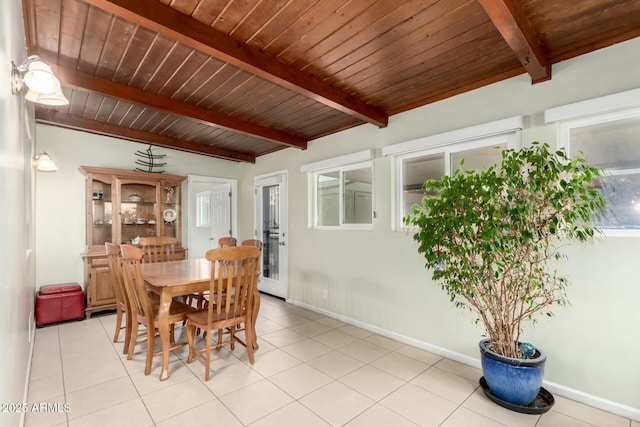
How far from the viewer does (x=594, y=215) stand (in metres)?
2.11

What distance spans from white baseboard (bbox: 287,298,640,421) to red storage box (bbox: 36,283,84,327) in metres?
2.89

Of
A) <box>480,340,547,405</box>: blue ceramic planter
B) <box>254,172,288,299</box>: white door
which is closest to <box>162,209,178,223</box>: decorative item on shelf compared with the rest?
<box>254,172,288,299</box>: white door

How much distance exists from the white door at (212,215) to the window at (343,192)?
2046 millimetres

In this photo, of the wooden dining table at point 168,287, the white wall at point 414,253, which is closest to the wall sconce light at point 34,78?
the wooden dining table at point 168,287

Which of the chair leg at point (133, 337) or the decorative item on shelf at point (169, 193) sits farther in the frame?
the decorative item on shelf at point (169, 193)

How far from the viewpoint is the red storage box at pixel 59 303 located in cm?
346

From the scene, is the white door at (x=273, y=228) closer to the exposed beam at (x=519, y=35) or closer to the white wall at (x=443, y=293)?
the white wall at (x=443, y=293)

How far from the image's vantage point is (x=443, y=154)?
2930 mm

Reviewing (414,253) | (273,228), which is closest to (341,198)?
(414,253)

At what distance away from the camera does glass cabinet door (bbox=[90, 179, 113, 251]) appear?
4.16 metres

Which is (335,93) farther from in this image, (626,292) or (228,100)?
(626,292)

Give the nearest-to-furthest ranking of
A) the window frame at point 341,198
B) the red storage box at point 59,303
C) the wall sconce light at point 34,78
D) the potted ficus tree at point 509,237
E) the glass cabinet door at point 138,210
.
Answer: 1. the wall sconce light at point 34,78
2. the potted ficus tree at point 509,237
3. the red storage box at point 59,303
4. the window frame at point 341,198
5. the glass cabinet door at point 138,210

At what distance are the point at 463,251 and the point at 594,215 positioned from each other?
38.6 inches

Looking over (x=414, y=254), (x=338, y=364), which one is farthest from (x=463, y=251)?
(x=338, y=364)
